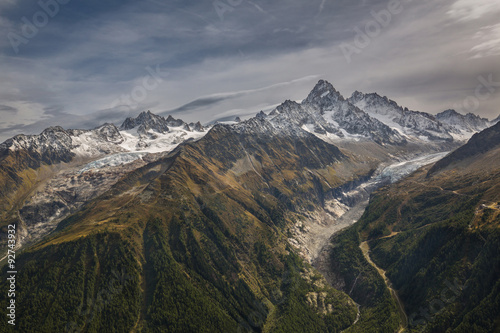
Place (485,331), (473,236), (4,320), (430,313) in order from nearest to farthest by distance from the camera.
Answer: (485,331) < (4,320) < (430,313) < (473,236)

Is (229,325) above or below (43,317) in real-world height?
below

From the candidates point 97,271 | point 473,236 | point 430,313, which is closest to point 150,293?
point 97,271

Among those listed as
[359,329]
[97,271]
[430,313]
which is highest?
[97,271]

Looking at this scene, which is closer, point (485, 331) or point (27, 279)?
point (485, 331)

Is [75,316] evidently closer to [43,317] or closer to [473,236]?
[43,317]

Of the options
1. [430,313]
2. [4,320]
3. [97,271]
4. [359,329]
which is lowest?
[359,329]

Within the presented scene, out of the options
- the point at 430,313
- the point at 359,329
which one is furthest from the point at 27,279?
the point at 430,313

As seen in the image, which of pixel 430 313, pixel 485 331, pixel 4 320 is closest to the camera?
pixel 485 331

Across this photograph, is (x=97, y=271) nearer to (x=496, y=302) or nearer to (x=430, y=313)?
(x=430, y=313)

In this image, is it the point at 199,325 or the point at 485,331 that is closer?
the point at 485,331
